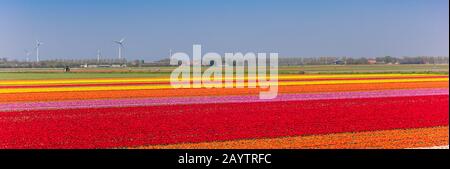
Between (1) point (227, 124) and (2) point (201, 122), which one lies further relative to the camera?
(2) point (201, 122)

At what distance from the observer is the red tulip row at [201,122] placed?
16.9 metres

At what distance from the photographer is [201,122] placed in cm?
2075

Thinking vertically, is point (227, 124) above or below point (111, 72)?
below

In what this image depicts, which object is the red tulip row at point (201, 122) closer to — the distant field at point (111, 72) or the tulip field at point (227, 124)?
the tulip field at point (227, 124)

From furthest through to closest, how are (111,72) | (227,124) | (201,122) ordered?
(111,72) → (201,122) → (227,124)

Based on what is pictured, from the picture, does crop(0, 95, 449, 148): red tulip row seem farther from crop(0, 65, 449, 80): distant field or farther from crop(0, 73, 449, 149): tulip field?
crop(0, 65, 449, 80): distant field

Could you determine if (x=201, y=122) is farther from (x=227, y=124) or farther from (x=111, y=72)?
(x=111, y=72)

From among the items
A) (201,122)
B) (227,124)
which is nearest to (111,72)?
(201,122)

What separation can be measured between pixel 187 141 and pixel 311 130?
403 centimetres

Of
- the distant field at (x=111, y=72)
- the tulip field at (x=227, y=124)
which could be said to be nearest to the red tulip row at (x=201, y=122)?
the tulip field at (x=227, y=124)

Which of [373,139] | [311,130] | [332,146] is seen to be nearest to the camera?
[332,146]
